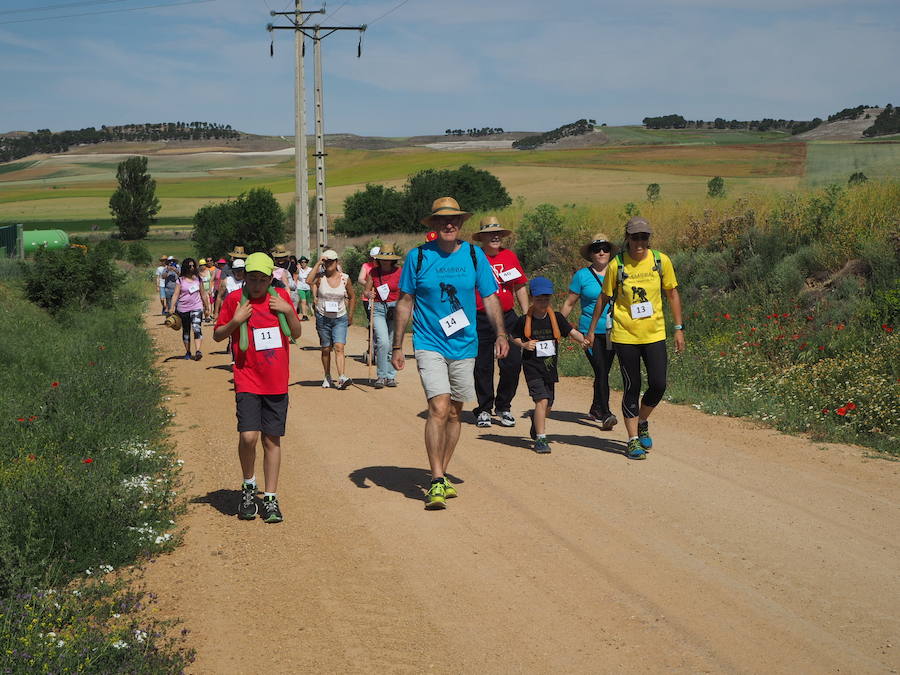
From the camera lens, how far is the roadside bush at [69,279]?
934 inches

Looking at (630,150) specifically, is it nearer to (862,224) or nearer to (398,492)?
(862,224)

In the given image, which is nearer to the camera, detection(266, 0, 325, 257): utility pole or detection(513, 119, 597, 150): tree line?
detection(266, 0, 325, 257): utility pole

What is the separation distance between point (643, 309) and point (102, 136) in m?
164

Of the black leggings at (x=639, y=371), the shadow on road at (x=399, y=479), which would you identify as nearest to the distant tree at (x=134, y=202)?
the shadow on road at (x=399, y=479)

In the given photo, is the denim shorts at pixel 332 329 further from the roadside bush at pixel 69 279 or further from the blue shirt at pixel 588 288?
the roadside bush at pixel 69 279

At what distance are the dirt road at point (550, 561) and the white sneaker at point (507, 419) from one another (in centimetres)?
96

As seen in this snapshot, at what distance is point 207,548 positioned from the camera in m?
6.66

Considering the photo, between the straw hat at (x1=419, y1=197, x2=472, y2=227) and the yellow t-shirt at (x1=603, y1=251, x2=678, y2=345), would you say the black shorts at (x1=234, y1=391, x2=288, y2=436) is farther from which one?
the yellow t-shirt at (x1=603, y1=251, x2=678, y2=345)

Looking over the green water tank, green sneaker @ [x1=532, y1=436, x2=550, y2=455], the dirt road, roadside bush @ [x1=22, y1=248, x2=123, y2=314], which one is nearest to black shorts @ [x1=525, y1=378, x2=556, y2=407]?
green sneaker @ [x1=532, y1=436, x2=550, y2=455]

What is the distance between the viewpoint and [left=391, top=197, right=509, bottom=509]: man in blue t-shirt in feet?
24.7

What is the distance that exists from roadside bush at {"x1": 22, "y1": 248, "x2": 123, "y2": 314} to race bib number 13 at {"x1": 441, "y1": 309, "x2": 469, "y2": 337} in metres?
18.4


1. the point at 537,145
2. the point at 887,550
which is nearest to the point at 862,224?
the point at 887,550

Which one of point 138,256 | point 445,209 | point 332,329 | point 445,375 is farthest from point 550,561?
point 138,256

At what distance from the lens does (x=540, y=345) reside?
31.9 feet
